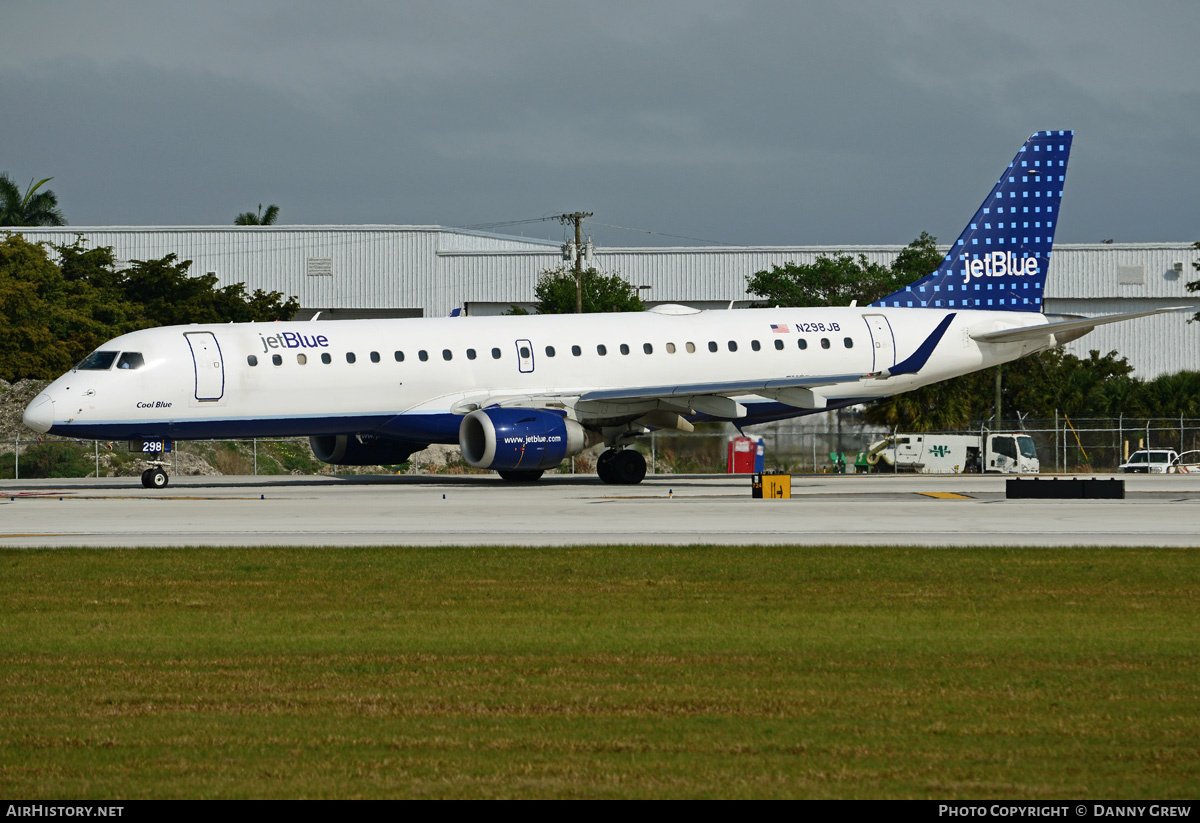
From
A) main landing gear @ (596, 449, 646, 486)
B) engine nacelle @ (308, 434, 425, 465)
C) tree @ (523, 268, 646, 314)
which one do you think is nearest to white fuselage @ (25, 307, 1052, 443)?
main landing gear @ (596, 449, 646, 486)

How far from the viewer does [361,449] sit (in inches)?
1357

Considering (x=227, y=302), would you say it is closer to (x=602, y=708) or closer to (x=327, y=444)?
(x=327, y=444)

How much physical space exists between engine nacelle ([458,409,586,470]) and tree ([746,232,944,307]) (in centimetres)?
4786

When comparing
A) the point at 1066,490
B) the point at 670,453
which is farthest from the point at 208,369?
the point at 670,453

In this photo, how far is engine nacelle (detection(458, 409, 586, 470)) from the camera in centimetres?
3022

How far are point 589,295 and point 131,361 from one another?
45.8m

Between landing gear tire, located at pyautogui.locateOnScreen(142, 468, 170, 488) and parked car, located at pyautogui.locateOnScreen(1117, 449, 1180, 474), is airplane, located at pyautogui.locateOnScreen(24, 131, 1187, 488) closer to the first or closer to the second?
landing gear tire, located at pyautogui.locateOnScreen(142, 468, 170, 488)

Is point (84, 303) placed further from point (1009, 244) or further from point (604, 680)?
point (604, 680)

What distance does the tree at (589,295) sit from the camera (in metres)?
73.8

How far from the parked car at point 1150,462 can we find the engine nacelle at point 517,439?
77.0 feet

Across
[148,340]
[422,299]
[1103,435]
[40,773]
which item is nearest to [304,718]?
[40,773]

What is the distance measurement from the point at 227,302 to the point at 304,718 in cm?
6762

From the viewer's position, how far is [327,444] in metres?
34.8

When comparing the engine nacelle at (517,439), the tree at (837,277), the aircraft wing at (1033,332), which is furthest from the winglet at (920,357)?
the tree at (837,277)
